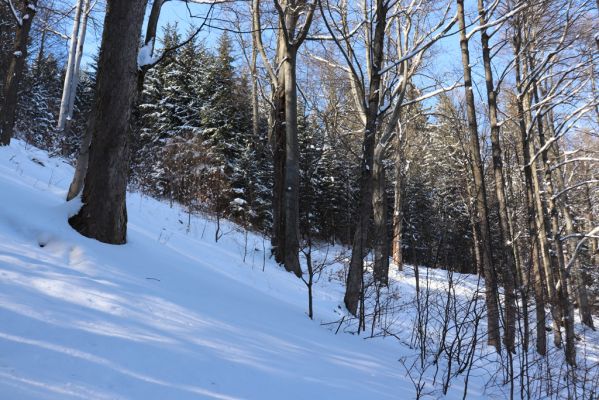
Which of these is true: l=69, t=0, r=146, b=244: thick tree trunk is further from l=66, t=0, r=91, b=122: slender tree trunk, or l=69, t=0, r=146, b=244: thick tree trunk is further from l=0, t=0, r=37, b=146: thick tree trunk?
l=66, t=0, r=91, b=122: slender tree trunk

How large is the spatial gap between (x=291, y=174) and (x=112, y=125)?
189 inches

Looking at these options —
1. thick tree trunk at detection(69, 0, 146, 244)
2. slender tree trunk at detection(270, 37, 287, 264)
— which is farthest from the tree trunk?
thick tree trunk at detection(69, 0, 146, 244)

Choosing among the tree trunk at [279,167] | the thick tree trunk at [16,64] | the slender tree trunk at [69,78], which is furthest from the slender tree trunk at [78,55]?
the tree trunk at [279,167]

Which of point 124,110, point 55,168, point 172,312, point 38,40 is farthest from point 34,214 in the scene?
point 38,40

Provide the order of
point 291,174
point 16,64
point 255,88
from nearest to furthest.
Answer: point 291,174 < point 16,64 < point 255,88

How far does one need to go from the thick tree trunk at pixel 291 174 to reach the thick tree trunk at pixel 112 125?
4.56 meters

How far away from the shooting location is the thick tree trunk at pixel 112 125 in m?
3.62

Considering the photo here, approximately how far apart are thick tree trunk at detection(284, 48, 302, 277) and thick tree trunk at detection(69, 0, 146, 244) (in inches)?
179

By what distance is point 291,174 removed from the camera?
26.9ft

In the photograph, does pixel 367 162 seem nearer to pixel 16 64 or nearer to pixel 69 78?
pixel 16 64

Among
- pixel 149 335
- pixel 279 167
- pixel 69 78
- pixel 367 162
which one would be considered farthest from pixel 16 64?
pixel 149 335

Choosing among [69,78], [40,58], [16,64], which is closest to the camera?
[16,64]

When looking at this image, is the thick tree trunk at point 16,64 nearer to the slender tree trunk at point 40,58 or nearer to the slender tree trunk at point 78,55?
the slender tree trunk at point 78,55

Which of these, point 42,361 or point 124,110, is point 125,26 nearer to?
point 124,110
